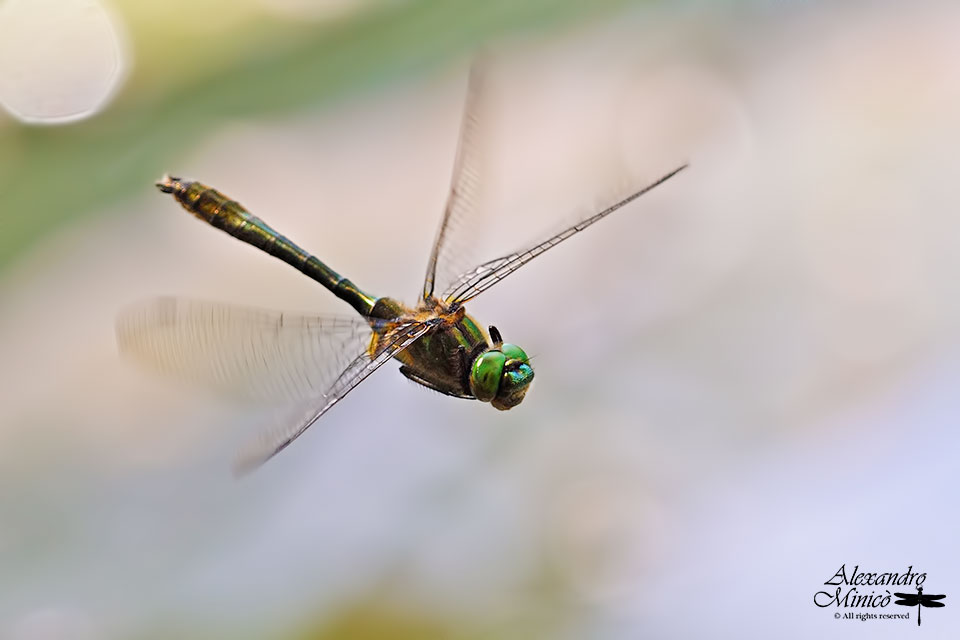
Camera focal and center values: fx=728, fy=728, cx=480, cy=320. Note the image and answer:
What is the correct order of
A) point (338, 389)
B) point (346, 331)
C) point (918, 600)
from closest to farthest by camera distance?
point (338, 389) → point (346, 331) → point (918, 600)

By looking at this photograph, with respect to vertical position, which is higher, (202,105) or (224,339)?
(202,105)

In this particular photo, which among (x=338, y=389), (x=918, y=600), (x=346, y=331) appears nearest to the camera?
(x=338, y=389)

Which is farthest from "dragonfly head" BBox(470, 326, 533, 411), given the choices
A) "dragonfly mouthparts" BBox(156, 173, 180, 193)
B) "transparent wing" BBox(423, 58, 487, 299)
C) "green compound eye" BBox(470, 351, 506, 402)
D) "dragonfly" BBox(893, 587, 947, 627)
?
"dragonfly" BBox(893, 587, 947, 627)

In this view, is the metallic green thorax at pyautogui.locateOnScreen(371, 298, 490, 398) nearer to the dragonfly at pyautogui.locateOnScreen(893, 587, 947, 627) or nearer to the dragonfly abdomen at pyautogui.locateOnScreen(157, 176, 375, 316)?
the dragonfly abdomen at pyautogui.locateOnScreen(157, 176, 375, 316)

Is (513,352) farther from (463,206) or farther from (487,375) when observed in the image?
(463,206)

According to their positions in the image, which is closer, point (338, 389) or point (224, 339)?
point (338, 389)

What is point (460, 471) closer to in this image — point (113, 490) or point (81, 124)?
point (113, 490)

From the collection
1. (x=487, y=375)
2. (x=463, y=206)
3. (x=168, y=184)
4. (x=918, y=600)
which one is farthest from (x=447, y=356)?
(x=918, y=600)
